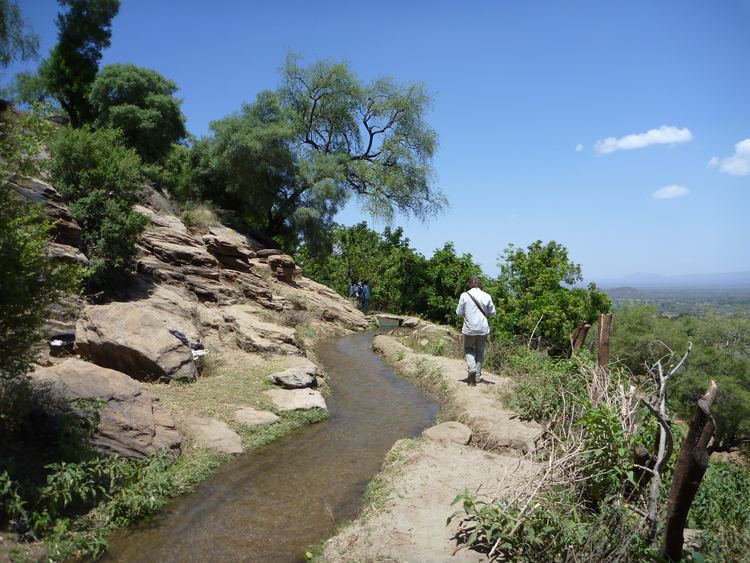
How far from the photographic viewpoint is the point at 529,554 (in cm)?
A: 438

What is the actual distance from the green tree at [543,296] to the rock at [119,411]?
1084 centimetres

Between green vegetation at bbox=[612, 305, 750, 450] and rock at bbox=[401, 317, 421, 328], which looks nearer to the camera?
green vegetation at bbox=[612, 305, 750, 450]

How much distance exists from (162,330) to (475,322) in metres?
6.38

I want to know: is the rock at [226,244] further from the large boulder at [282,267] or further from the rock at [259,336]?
the rock at [259,336]

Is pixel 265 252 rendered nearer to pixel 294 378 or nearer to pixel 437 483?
pixel 294 378

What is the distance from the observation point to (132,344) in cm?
886

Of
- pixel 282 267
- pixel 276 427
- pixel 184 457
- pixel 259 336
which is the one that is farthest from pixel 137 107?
pixel 184 457

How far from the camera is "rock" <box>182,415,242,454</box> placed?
7.45 m

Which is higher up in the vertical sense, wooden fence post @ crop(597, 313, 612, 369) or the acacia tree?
the acacia tree

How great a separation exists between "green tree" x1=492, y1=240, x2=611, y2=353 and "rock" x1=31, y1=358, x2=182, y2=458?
35.6ft

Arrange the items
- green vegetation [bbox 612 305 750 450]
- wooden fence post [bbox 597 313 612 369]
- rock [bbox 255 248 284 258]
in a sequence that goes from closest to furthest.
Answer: wooden fence post [bbox 597 313 612 369], green vegetation [bbox 612 305 750 450], rock [bbox 255 248 284 258]

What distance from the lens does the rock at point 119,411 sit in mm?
6429

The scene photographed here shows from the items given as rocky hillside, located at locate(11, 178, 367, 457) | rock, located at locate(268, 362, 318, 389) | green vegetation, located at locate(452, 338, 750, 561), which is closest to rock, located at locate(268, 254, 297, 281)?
rocky hillside, located at locate(11, 178, 367, 457)

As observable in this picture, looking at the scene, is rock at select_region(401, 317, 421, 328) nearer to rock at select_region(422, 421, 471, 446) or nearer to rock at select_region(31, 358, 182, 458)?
rock at select_region(422, 421, 471, 446)
